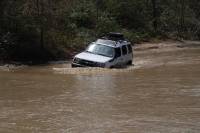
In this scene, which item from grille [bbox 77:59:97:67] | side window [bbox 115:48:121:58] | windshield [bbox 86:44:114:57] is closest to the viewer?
grille [bbox 77:59:97:67]

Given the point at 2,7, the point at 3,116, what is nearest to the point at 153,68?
the point at 2,7

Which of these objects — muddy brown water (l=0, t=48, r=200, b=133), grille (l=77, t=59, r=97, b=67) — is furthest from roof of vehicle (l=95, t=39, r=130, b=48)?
grille (l=77, t=59, r=97, b=67)

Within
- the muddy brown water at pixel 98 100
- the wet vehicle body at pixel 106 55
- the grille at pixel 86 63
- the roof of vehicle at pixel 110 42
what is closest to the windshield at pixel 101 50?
the wet vehicle body at pixel 106 55

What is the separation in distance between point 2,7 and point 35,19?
194 cm

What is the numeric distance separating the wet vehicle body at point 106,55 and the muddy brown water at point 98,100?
55 cm

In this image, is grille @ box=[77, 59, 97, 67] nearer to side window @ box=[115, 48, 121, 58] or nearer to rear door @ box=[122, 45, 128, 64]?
side window @ box=[115, 48, 121, 58]

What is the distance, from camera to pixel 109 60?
2552 centimetres

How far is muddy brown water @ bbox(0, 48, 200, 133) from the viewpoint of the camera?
1319 centimetres

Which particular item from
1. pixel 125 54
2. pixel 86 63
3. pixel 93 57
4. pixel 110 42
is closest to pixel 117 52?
pixel 110 42

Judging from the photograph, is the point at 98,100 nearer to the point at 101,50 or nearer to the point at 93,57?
the point at 93,57

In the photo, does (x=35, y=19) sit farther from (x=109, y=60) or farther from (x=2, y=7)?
(x=109, y=60)

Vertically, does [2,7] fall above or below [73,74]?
above

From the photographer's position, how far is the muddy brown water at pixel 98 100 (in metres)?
13.2

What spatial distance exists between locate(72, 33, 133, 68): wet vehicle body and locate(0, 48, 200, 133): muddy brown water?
0.55 m
